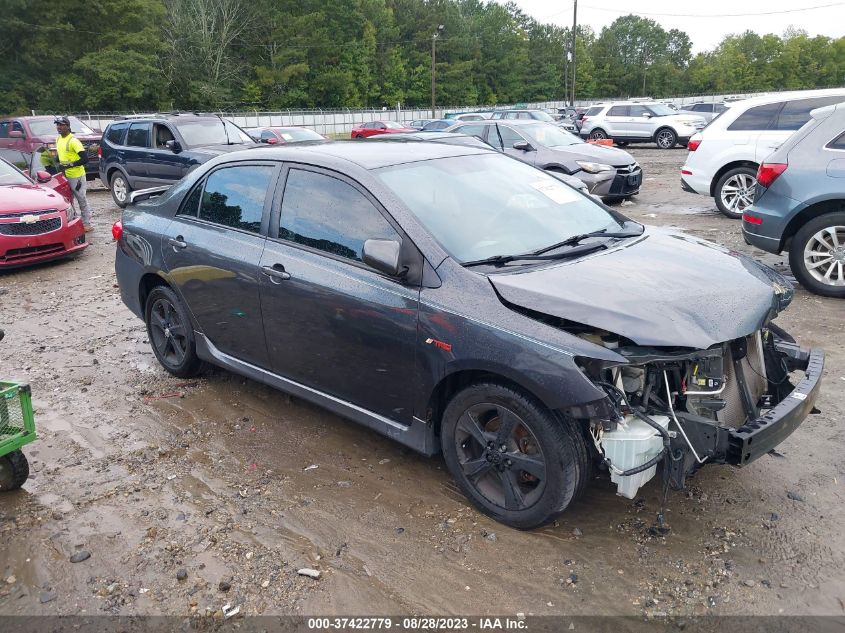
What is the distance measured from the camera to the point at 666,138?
26422mm

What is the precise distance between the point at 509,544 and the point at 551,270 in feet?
4.45

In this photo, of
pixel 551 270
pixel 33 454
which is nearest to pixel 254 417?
pixel 33 454

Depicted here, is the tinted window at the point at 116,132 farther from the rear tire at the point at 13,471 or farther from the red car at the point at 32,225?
the rear tire at the point at 13,471

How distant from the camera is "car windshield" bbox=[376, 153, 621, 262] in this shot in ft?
12.4

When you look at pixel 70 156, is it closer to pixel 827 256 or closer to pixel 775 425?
pixel 827 256

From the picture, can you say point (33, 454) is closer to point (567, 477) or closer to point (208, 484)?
point (208, 484)

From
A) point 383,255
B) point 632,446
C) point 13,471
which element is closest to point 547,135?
point 383,255

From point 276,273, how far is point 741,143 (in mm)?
9009

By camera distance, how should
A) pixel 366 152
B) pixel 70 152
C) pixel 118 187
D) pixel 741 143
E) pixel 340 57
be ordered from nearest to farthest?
pixel 366 152 < pixel 741 143 < pixel 70 152 < pixel 118 187 < pixel 340 57

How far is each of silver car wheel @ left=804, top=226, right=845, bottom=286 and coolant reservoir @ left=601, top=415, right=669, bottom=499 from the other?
4.88 meters

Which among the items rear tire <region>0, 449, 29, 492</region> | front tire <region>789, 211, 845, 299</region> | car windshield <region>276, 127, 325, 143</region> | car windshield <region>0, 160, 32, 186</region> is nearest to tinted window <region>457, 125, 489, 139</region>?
car windshield <region>276, 127, 325, 143</region>

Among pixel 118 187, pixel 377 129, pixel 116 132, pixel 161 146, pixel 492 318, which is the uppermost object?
pixel 377 129

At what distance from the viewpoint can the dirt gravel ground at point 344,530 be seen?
3.05 m

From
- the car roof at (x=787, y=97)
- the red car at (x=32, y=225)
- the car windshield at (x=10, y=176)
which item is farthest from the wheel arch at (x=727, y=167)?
the car windshield at (x=10, y=176)
